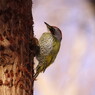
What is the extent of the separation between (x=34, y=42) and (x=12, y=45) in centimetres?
61

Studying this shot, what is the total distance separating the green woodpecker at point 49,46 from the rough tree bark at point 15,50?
35.2 inches

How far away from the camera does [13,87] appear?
291 centimetres

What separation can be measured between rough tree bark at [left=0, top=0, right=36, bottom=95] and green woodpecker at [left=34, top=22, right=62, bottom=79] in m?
0.89

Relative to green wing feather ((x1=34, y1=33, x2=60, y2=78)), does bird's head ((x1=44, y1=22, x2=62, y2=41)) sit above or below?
above

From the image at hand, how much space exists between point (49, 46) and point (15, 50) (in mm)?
1305

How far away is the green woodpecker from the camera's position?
417cm

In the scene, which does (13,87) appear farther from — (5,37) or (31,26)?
(31,26)

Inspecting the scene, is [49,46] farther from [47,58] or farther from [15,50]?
[15,50]

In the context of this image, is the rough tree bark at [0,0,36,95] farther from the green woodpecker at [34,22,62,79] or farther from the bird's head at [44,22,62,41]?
the bird's head at [44,22,62,41]

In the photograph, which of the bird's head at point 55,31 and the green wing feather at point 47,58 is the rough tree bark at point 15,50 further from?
the bird's head at point 55,31

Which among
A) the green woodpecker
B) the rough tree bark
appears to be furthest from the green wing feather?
the rough tree bark

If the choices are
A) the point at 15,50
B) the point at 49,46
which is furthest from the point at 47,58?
the point at 15,50

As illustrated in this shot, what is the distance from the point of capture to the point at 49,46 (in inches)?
168

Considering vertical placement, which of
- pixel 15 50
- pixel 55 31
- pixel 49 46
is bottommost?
pixel 15 50
